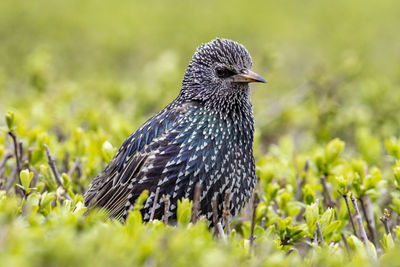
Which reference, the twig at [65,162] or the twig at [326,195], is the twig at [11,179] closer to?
the twig at [65,162]

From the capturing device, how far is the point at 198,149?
378 centimetres

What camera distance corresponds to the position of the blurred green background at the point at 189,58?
6645 mm

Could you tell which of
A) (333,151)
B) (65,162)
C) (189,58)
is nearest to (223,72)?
(333,151)

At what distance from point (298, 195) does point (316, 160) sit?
393 millimetres

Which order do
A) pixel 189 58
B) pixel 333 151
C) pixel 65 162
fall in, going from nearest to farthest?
pixel 333 151 → pixel 65 162 → pixel 189 58

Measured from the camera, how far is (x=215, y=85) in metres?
4.22

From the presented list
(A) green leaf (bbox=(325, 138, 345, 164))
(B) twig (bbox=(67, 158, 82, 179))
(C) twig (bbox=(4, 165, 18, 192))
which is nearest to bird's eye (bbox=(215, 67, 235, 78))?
(A) green leaf (bbox=(325, 138, 345, 164))

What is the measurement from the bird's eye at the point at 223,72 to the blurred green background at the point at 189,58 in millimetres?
1285

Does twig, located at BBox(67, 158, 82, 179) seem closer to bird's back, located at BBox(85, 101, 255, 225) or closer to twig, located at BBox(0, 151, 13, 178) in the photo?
bird's back, located at BBox(85, 101, 255, 225)

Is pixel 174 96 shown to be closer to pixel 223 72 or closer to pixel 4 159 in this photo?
pixel 223 72

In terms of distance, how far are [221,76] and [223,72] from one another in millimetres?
34

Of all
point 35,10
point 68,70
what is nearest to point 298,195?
point 68,70

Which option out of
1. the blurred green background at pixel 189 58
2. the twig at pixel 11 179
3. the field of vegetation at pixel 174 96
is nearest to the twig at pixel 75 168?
the field of vegetation at pixel 174 96

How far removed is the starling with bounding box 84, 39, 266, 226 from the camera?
12.1 feet
